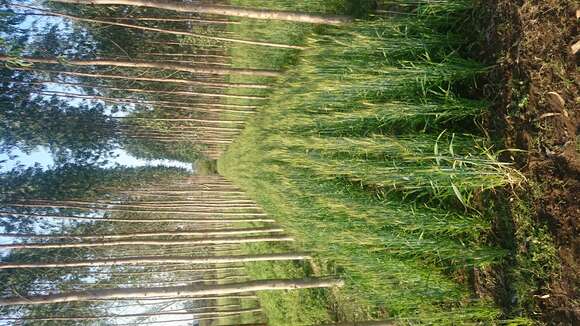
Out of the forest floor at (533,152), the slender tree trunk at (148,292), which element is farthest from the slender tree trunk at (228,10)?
the slender tree trunk at (148,292)

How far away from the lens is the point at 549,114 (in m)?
2.69

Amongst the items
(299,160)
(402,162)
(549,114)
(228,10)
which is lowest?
(299,160)

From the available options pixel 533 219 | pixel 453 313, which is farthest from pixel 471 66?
pixel 453 313

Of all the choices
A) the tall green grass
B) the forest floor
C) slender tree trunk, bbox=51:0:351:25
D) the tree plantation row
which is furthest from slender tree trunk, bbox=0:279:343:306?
slender tree trunk, bbox=51:0:351:25

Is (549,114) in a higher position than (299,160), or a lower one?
higher

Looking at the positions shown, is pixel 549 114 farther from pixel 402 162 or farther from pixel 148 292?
pixel 148 292

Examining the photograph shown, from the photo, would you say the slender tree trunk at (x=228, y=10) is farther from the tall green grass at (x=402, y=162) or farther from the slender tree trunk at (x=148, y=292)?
the slender tree trunk at (x=148, y=292)

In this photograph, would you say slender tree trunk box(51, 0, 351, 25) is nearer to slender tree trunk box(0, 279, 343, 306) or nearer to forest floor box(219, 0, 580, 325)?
forest floor box(219, 0, 580, 325)

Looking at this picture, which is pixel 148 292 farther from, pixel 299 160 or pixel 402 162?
pixel 402 162

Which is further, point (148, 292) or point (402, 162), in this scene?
point (148, 292)

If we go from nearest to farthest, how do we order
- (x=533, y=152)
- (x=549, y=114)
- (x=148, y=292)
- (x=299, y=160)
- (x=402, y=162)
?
(x=549, y=114)
(x=533, y=152)
(x=402, y=162)
(x=299, y=160)
(x=148, y=292)

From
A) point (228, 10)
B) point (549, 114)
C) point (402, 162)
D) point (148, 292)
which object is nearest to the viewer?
point (549, 114)

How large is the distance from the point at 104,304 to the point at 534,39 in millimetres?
7519

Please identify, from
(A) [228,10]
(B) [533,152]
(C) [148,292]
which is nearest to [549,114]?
(B) [533,152]
